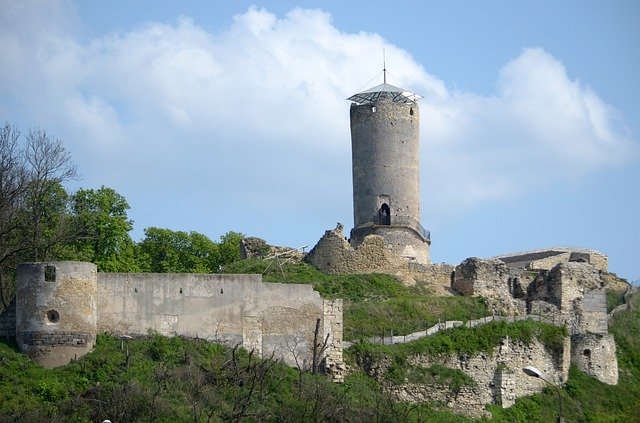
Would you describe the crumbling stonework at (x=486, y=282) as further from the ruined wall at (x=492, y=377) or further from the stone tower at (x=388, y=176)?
the ruined wall at (x=492, y=377)

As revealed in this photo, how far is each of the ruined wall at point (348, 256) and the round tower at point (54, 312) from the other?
14.6 m

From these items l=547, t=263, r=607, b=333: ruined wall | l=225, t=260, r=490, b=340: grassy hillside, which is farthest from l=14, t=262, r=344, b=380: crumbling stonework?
l=547, t=263, r=607, b=333: ruined wall

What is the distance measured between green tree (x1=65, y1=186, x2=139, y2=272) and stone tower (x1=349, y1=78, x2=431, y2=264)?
7993 mm

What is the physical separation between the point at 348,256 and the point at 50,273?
1566 centimetres

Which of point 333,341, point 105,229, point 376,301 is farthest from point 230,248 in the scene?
point 333,341

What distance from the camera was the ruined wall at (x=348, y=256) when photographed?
61031 millimetres

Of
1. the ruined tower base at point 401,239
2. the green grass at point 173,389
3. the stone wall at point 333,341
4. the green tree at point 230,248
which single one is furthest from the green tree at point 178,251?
the green grass at point 173,389

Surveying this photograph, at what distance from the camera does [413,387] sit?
51.9 metres

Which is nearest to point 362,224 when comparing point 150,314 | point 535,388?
point 535,388

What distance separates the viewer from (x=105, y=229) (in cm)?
6366

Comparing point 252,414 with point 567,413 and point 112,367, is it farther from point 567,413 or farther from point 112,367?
point 567,413

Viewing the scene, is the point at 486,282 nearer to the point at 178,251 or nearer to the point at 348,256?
the point at 348,256

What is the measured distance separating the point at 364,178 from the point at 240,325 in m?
15.8

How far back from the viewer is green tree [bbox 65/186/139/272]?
6225 centimetres
